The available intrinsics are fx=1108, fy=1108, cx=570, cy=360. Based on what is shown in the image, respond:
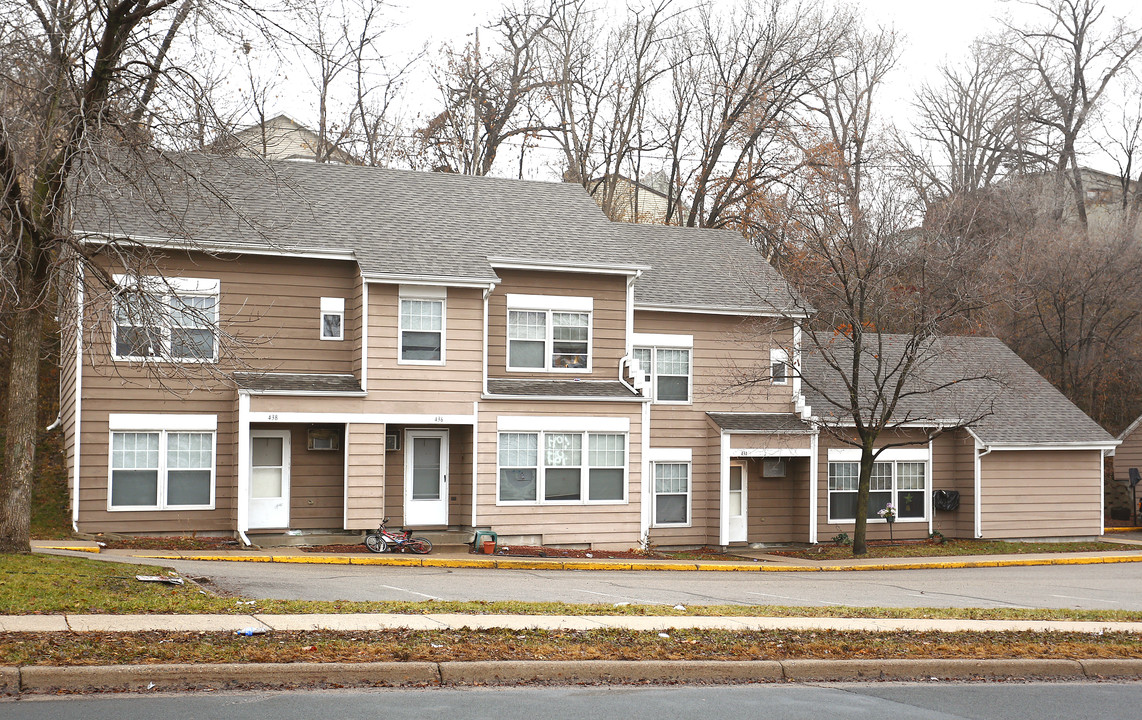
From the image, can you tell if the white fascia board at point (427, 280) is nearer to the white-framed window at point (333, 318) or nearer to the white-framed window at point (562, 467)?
the white-framed window at point (333, 318)

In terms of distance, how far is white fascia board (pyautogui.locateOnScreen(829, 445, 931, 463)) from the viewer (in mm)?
28594

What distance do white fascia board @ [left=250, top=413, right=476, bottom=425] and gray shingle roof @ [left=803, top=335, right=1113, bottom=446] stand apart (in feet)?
32.3

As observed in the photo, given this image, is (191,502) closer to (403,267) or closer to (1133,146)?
(403,267)

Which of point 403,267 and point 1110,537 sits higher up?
point 403,267

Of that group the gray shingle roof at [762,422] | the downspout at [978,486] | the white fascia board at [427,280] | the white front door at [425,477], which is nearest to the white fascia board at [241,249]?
the white fascia board at [427,280]

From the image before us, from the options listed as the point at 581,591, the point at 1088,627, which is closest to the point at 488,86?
the point at 581,591

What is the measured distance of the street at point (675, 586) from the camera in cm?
→ 1579

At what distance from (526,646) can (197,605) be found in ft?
13.6

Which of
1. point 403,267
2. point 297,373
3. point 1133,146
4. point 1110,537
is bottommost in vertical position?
point 1110,537

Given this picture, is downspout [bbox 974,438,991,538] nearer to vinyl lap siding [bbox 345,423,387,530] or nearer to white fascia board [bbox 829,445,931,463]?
white fascia board [bbox 829,445,931,463]

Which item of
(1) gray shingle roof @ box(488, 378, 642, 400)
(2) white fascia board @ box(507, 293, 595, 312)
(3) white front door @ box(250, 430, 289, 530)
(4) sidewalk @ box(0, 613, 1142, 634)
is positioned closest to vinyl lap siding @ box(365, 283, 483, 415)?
(1) gray shingle roof @ box(488, 378, 642, 400)

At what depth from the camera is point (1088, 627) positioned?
45.2 feet

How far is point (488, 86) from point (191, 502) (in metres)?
24.3

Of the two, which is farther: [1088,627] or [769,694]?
[1088,627]
